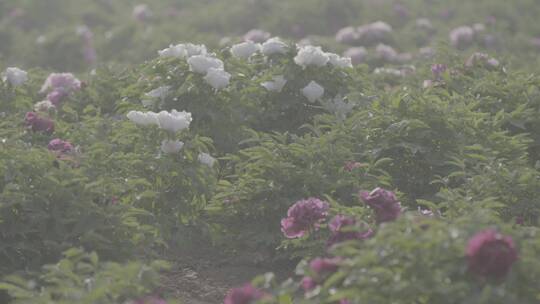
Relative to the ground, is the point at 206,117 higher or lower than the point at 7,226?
higher

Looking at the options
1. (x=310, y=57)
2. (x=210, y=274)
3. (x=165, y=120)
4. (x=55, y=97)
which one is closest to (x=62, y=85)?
(x=55, y=97)

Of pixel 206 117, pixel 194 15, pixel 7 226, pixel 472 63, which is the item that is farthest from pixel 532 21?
pixel 7 226

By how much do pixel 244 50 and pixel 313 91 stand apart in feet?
2.44

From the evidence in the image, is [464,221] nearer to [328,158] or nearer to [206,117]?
[328,158]

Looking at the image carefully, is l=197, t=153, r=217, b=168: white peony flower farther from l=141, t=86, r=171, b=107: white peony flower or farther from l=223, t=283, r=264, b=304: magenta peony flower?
l=223, t=283, r=264, b=304: magenta peony flower

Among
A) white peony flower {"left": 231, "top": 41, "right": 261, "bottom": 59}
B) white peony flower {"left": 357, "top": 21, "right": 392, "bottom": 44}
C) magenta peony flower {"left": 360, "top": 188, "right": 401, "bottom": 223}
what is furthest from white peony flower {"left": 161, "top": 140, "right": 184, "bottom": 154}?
white peony flower {"left": 357, "top": 21, "right": 392, "bottom": 44}

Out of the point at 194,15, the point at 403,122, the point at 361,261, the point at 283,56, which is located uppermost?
the point at 194,15

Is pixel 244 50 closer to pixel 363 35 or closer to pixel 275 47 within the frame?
pixel 275 47

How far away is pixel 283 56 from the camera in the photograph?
18.2 ft

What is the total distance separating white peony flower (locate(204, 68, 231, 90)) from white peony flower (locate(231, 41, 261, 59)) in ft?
2.82

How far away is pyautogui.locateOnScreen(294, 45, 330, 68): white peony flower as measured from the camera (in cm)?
525

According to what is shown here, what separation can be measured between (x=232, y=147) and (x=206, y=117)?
0.22 meters

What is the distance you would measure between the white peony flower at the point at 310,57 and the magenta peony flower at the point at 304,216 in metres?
1.64

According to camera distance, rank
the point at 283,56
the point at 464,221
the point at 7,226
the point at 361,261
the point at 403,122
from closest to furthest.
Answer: the point at 361,261, the point at 464,221, the point at 7,226, the point at 403,122, the point at 283,56
